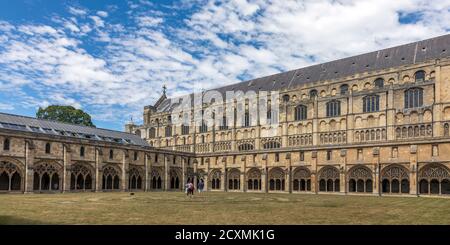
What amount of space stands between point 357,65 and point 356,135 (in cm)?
1389

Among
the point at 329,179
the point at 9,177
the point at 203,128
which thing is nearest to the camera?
the point at 9,177

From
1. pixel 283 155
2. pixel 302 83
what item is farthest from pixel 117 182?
pixel 302 83

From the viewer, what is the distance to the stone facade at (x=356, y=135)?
4688 cm

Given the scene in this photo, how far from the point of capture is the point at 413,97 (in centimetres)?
5719

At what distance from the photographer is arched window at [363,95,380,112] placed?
5997 centimetres

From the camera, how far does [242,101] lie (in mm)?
77312

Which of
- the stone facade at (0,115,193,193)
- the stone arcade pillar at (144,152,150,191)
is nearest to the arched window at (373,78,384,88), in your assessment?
the stone facade at (0,115,193,193)

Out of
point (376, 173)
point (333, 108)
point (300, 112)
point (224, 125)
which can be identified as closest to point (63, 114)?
point (224, 125)

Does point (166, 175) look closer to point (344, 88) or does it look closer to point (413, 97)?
point (344, 88)

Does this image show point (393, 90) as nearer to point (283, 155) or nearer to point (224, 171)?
point (283, 155)

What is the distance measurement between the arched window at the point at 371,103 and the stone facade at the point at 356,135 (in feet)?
0.48

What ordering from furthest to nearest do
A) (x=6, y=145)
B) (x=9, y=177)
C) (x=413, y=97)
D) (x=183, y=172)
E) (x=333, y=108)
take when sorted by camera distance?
(x=183, y=172) < (x=333, y=108) < (x=413, y=97) < (x=9, y=177) < (x=6, y=145)
